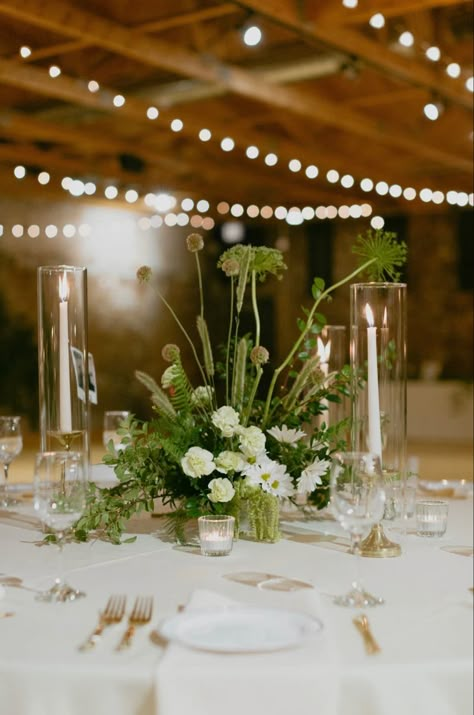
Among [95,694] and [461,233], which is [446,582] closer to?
[95,694]

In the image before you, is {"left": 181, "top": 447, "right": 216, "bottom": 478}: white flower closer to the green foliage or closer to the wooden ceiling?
the green foliage

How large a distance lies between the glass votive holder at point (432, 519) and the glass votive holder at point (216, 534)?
0.45 meters

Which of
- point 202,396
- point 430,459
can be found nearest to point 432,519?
point 202,396

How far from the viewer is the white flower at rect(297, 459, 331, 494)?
1921 millimetres

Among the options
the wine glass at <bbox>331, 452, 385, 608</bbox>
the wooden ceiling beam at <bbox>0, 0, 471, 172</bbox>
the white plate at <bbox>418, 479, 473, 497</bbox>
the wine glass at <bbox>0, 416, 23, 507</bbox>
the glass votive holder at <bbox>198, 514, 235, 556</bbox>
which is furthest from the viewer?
the wooden ceiling beam at <bbox>0, 0, 471, 172</bbox>

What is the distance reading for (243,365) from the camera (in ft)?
6.44

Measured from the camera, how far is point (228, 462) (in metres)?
1.83

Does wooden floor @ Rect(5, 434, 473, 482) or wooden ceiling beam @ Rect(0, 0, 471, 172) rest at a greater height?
wooden ceiling beam @ Rect(0, 0, 471, 172)

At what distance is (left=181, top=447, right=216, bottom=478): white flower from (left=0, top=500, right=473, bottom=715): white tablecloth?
0.60 feet

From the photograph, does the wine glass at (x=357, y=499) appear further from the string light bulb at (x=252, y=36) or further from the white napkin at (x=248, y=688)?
the string light bulb at (x=252, y=36)

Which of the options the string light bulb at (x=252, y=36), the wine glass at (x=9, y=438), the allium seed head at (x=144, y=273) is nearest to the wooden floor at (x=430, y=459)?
the string light bulb at (x=252, y=36)

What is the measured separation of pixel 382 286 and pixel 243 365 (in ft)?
1.09

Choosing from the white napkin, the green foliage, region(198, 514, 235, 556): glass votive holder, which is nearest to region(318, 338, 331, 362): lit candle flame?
the green foliage

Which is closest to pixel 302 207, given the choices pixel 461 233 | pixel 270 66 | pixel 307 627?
pixel 461 233
